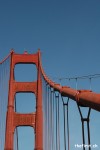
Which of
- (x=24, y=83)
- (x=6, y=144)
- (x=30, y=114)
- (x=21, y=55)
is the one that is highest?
(x=21, y=55)

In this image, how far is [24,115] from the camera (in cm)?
2430

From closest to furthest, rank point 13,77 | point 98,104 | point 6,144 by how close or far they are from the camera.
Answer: point 98,104 < point 6,144 < point 13,77

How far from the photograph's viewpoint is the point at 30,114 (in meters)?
24.0

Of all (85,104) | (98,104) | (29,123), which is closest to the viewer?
(98,104)

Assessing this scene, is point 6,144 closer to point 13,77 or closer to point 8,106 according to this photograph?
point 8,106

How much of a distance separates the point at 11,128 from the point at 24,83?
320cm

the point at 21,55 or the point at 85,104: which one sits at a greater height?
the point at 21,55

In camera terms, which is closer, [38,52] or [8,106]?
[8,106]

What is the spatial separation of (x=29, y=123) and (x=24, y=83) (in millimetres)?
2783

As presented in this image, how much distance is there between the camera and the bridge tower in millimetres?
22456

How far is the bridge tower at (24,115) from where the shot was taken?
22456 mm

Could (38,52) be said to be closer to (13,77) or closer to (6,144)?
(13,77)

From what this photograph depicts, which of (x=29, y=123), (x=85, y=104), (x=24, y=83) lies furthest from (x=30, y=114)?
(x=85, y=104)

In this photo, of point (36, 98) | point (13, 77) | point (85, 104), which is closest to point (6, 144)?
point (36, 98)
